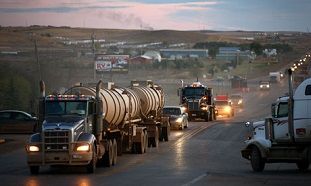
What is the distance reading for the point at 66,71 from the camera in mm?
107188

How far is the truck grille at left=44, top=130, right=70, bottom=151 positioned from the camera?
94.4 feet

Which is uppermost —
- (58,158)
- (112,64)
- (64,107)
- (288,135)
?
(112,64)

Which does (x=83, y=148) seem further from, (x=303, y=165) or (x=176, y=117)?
(x=176, y=117)

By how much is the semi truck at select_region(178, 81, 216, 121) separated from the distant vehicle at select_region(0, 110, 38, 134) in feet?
60.8

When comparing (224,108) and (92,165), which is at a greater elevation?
(224,108)

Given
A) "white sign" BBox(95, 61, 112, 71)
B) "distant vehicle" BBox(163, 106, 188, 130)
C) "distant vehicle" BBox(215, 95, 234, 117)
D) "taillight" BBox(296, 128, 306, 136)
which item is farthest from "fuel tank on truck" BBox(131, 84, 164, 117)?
"white sign" BBox(95, 61, 112, 71)

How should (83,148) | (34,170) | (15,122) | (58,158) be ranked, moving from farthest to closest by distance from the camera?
1. (15,122)
2. (34,170)
3. (83,148)
4. (58,158)

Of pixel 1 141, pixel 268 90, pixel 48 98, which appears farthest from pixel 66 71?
pixel 48 98

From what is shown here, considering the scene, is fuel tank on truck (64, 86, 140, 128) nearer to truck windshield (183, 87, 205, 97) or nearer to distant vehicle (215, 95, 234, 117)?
truck windshield (183, 87, 205, 97)

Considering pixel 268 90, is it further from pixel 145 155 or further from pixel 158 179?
pixel 158 179

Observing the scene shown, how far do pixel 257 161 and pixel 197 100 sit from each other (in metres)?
41.9

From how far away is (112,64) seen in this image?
127 metres

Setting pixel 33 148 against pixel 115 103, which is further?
pixel 115 103

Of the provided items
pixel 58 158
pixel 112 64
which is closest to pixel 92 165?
pixel 58 158
